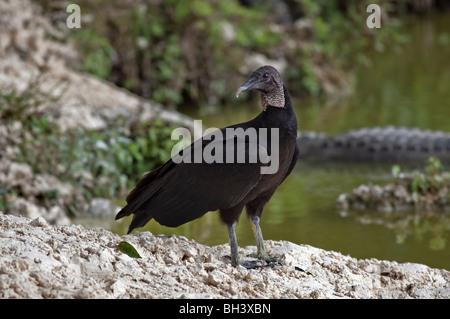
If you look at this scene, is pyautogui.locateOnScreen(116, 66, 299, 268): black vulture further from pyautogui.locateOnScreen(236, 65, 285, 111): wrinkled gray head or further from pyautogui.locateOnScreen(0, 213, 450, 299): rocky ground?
pyautogui.locateOnScreen(0, 213, 450, 299): rocky ground

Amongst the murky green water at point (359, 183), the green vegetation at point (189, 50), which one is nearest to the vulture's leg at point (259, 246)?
the murky green water at point (359, 183)

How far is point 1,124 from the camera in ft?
18.7

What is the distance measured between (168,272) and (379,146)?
4114 millimetres

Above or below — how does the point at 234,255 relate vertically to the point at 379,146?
below

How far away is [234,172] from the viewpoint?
127 inches

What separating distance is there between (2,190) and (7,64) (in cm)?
232

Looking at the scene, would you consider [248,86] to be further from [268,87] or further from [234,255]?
[234,255]

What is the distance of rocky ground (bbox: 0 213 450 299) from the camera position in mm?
2875

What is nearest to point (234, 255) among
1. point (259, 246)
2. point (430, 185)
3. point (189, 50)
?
point (259, 246)

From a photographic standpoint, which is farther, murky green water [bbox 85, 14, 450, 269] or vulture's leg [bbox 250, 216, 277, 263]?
murky green water [bbox 85, 14, 450, 269]

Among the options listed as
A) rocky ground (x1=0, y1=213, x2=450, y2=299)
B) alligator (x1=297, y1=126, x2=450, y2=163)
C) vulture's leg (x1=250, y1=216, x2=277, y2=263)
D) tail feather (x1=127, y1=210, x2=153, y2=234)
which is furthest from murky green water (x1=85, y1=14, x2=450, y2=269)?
tail feather (x1=127, y1=210, x2=153, y2=234)

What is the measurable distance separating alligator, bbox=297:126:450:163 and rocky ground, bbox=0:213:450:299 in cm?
320

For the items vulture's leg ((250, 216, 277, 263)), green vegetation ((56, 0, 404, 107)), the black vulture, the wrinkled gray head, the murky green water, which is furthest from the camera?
green vegetation ((56, 0, 404, 107))
